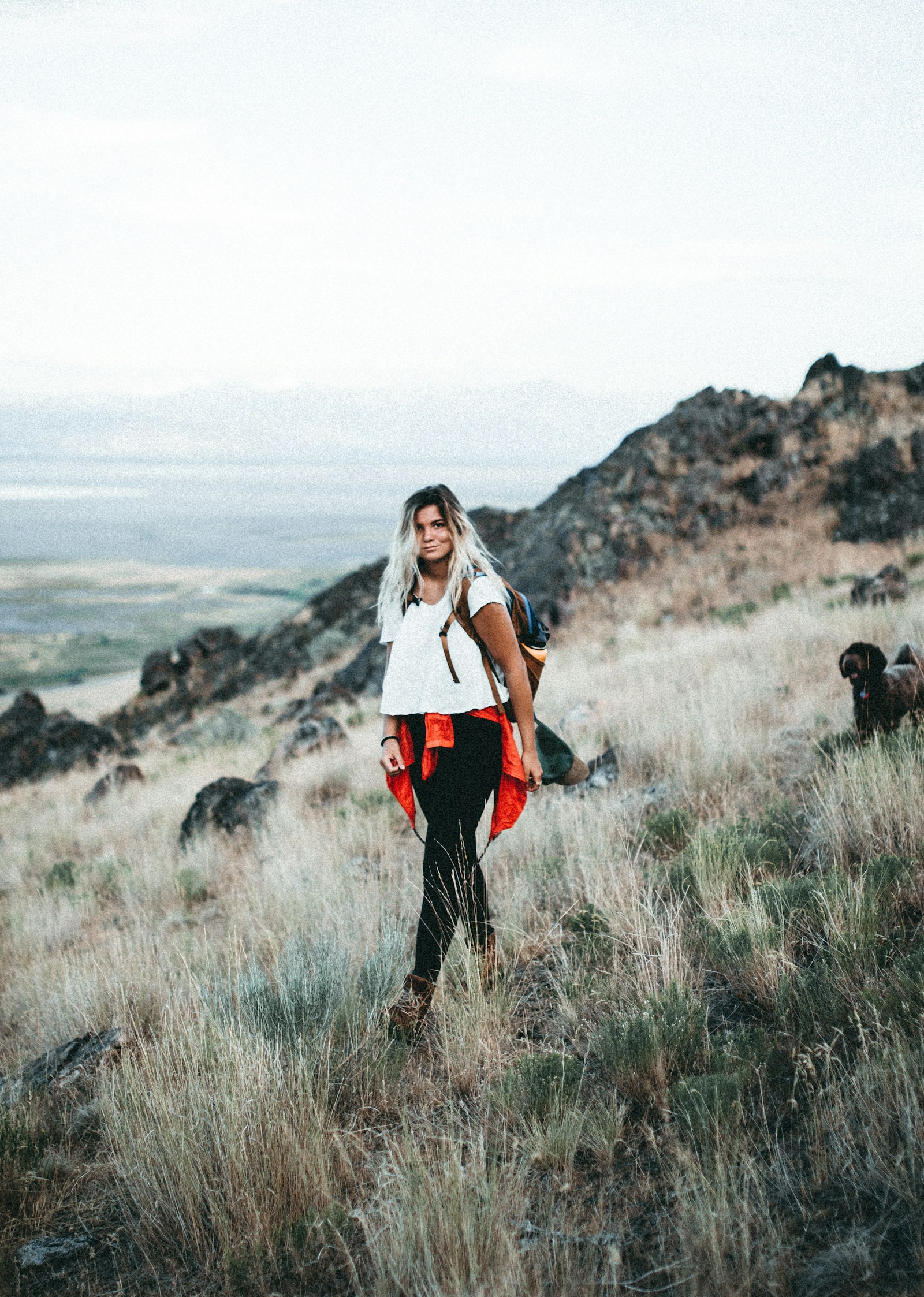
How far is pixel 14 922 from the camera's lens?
593 cm

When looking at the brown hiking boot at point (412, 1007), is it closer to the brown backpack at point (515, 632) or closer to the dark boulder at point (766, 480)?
the brown backpack at point (515, 632)

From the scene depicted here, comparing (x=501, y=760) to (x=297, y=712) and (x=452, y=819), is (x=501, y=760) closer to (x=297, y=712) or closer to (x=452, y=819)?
(x=452, y=819)

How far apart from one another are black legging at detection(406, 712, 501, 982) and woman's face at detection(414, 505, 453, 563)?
2.03 ft

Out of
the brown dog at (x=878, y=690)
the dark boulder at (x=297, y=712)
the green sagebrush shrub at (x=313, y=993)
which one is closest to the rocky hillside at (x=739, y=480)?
the dark boulder at (x=297, y=712)

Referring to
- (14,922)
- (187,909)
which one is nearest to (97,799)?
(14,922)

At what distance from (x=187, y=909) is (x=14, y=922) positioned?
146 centimetres

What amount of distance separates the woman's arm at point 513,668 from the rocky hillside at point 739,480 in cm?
1379

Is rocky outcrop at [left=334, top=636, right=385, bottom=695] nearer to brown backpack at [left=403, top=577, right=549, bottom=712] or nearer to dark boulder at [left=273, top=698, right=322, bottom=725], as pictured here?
dark boulder at [left=273, top=698, right=322, bottom=725]

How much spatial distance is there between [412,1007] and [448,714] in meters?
1.09

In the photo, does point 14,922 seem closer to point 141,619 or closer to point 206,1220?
point 206,1220

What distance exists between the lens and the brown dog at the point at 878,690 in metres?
4.48

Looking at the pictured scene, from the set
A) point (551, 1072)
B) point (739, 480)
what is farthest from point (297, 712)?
point (551, 1072)

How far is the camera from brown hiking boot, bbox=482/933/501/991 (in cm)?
306

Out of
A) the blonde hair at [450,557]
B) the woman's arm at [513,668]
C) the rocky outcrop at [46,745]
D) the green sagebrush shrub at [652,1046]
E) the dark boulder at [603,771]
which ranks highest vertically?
the blonde hair at [450,557]
